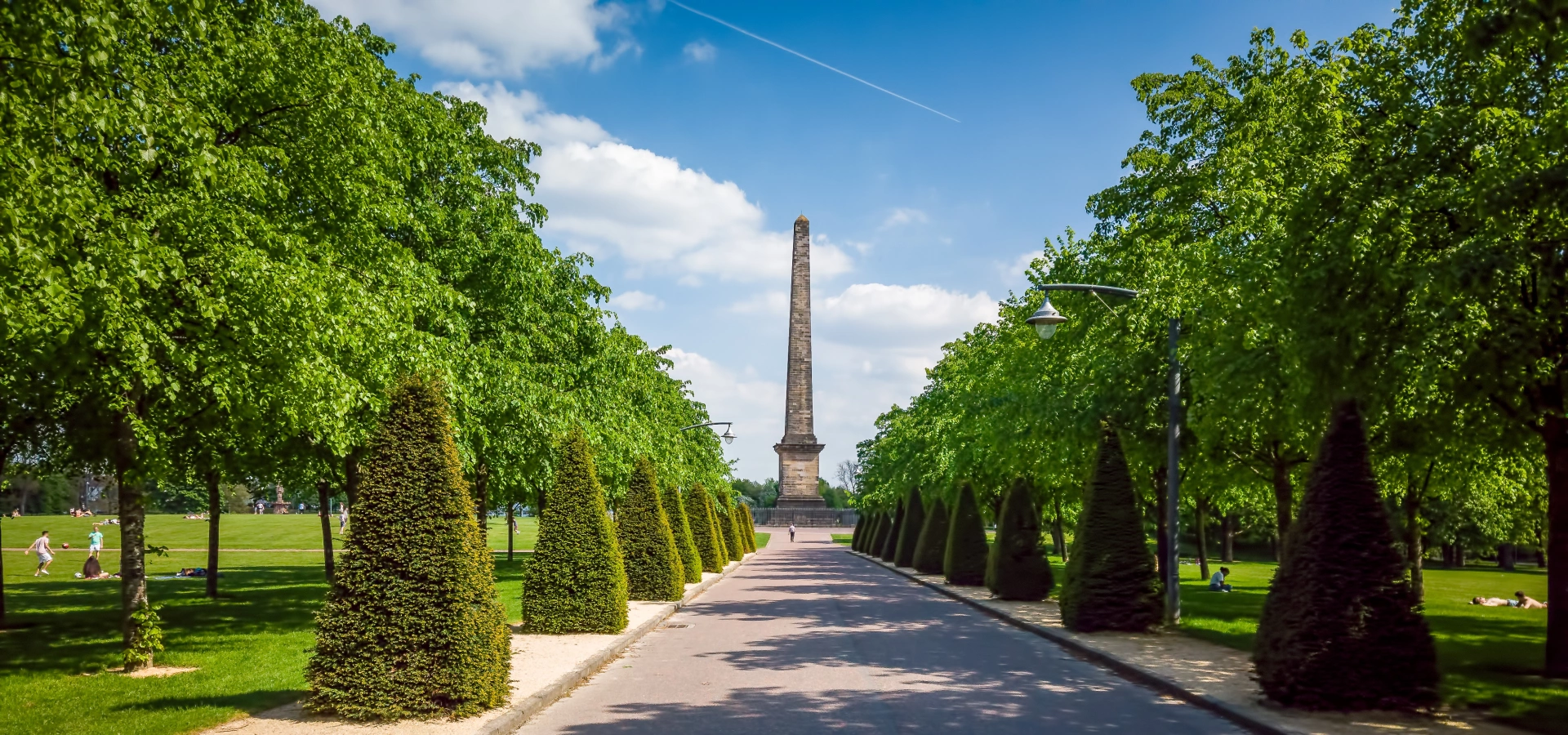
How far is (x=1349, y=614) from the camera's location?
992cm

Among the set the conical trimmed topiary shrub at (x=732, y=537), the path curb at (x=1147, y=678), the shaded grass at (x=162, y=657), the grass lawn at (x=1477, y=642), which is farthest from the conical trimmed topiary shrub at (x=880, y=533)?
the path curb at (x=1147, y=678)

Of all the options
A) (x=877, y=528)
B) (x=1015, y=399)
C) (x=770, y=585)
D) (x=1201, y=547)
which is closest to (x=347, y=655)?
(x=1015, y=399)

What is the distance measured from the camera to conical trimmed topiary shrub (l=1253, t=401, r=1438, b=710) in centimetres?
989

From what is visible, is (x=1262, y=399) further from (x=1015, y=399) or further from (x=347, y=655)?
(x=347, y=655)

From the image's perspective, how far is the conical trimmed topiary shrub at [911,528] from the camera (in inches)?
1662

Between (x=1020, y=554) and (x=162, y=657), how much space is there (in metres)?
17.2

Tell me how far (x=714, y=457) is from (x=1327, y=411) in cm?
4592

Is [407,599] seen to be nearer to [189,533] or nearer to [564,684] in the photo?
[564,684]

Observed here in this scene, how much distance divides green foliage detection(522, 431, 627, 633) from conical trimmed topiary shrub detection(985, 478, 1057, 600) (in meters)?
10.2

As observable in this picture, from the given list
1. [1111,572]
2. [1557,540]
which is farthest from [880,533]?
[1557,540]

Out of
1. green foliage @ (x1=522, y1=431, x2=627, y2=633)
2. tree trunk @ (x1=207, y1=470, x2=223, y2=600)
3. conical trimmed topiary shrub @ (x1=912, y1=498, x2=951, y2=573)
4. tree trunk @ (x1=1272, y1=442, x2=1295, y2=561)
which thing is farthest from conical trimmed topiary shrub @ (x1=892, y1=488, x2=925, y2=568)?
green foliage @ (x1=522, y1=431, x2=627, y2=633)

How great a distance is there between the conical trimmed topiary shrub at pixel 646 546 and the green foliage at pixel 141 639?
10976 mm

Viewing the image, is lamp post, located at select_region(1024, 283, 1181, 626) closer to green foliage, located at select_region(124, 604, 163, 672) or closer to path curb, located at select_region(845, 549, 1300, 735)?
path curb, located at select_region(845, 549, 1300, 735)

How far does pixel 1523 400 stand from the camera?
524 inches
